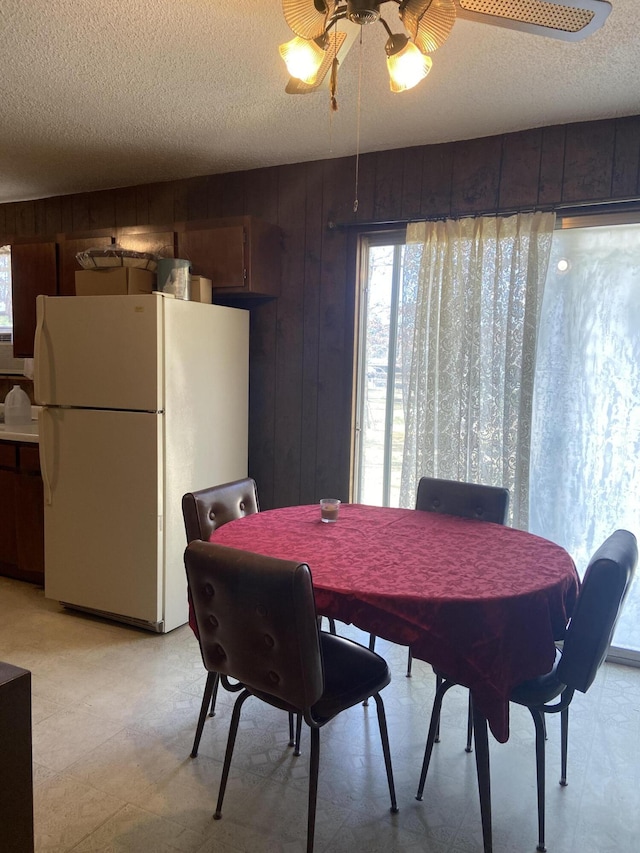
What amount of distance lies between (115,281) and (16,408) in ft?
5.22

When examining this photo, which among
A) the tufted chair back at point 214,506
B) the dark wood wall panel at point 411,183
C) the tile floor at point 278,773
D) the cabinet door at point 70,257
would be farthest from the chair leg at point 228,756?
the cabinet door at point 70,257


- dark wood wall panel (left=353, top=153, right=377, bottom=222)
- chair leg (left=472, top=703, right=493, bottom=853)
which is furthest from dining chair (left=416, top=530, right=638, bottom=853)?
dark wood wall panel (left=353, top=153, right=377, bottom=222)

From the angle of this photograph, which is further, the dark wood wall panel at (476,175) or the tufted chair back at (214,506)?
the dark wood wall panel at (476,175)

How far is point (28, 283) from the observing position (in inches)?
155

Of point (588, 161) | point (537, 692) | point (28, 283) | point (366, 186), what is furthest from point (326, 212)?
point (537, 692)

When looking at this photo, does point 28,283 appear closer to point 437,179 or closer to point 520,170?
point 437,179

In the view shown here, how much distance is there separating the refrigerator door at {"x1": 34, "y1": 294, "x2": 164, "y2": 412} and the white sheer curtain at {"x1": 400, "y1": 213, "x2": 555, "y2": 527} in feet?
4.21

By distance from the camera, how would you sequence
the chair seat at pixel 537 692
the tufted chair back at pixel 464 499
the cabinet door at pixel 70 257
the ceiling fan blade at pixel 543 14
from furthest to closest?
the cabinet door at pixel 70 257
the tufted chair back at pixel 464 499
the chair seat at pixel 537 692
the ceiling fan blade at pixel 543 14

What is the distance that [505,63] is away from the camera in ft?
7.50

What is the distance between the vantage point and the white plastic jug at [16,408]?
166 inches

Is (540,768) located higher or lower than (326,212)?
lower

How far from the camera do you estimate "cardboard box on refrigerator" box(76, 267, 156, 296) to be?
3131 millimetres

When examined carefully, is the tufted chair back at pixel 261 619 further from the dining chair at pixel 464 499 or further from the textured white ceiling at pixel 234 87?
the textured white ceiling at pixel 234 87

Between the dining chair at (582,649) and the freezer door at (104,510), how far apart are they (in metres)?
1.85
